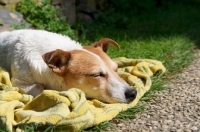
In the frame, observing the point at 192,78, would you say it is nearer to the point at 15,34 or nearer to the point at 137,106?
the point at 137,106

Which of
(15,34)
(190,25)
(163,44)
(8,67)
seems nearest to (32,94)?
(8,67)

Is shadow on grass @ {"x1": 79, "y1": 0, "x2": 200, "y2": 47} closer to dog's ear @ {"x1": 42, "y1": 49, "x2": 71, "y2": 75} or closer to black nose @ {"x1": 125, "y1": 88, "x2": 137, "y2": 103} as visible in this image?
dog's ear @ {"x1": 42, "y1": 49, "x2": 71, "y2": 75}

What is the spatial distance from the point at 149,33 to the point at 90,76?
431 centimetres

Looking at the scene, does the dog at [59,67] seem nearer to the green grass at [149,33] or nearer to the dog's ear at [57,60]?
the dog's ear at [57,60]

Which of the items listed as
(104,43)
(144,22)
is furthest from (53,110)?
(144,22)

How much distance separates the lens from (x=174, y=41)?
7.30m

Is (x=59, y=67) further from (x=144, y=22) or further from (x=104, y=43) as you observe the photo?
(x=144, y=22)

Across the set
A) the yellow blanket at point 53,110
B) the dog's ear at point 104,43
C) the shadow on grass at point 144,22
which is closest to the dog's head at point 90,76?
the yellow blanket at point 53,110

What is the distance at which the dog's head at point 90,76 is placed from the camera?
13.1 ft

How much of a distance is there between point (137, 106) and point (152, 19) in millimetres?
5911

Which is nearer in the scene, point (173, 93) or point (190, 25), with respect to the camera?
point (173, 93)

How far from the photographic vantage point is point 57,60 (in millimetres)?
4105

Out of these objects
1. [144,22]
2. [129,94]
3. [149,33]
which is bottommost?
[144,22]

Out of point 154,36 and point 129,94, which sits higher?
point 129,94
